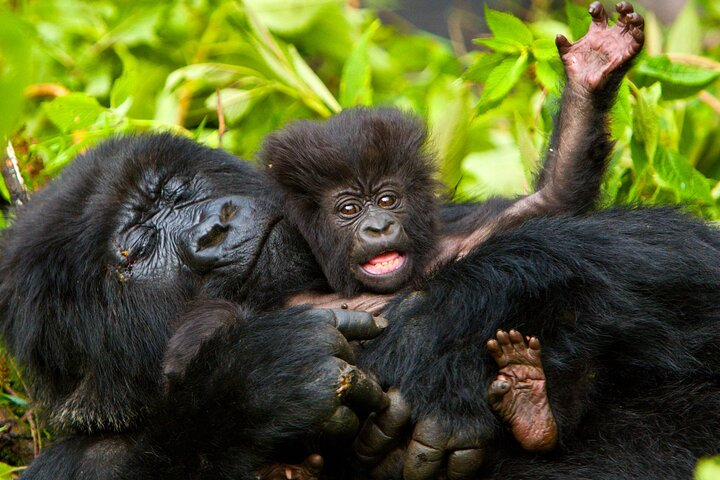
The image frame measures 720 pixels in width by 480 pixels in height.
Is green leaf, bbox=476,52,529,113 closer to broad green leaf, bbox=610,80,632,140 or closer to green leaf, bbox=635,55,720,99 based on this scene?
broad green leaf, bbox=610,80,632,140

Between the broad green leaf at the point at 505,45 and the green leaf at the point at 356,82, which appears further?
the green leaf at the point at 356,82

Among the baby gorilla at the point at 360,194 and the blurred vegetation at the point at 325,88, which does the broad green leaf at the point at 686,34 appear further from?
the baby gorilla at the point at 360,194

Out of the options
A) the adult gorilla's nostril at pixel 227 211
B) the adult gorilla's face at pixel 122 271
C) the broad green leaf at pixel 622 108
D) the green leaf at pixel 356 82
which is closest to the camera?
the adult gorilla's face at pixel 122 271

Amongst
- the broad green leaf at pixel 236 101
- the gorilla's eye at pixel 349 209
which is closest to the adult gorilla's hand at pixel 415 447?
the gorilla's eye at pixel 349 209

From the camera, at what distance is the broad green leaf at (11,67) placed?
87 cm

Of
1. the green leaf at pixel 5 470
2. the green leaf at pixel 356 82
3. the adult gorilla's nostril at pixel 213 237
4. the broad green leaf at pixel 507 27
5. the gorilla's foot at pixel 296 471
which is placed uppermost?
the broad green leaf at pixel 507 27

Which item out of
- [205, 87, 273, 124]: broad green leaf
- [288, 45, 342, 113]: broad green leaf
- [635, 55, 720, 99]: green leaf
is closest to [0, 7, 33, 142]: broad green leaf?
[635, 55, 720, 99]: green leaf

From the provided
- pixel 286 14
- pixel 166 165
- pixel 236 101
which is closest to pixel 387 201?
pixel 166 165

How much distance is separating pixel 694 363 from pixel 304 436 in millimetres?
1253

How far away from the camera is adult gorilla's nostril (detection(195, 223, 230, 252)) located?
293 cm

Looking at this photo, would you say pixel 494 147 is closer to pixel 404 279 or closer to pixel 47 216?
pixel 404 279

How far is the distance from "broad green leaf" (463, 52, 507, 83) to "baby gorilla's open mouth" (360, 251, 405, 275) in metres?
1.02

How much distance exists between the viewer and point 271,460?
2.70m

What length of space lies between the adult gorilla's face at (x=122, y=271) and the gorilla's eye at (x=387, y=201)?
0.45 meters
